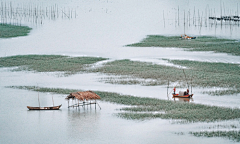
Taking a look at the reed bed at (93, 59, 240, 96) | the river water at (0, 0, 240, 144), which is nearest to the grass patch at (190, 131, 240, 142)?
the river water at (0, 0, 240, 144)

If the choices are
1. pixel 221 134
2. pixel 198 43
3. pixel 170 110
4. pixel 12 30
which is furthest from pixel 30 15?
pixel 221 134

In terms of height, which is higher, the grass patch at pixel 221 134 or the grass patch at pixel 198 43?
the grass patch at pixel 198 43

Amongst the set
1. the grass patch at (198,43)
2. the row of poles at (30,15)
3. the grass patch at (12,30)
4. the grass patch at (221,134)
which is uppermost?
the row of poles at (30,15)

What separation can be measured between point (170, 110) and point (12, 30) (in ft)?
177

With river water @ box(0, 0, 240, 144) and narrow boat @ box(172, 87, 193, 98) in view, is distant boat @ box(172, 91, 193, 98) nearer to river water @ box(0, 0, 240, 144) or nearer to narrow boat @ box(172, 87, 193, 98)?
narrow boat @ box(172, 87, 193, 98)

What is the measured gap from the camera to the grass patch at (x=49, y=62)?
45.8m

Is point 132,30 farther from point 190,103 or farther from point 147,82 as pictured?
point 190,103

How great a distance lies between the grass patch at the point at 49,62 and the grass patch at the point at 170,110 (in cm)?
→ 1588

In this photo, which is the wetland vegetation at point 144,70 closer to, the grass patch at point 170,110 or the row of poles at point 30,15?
the grass patch at point 170,110

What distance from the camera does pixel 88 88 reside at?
3544 cm

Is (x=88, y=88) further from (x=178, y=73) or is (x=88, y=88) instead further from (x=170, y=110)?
(x=170, y=110)

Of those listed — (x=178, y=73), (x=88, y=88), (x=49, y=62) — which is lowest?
(x=88, y=88)

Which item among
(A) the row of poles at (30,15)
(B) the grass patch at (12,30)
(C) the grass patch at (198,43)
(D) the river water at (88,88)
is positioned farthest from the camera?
(A) the row of poles at (30,15)

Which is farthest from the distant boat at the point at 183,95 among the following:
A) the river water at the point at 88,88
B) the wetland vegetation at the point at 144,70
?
the wetland vegetation at the point at 144,70
